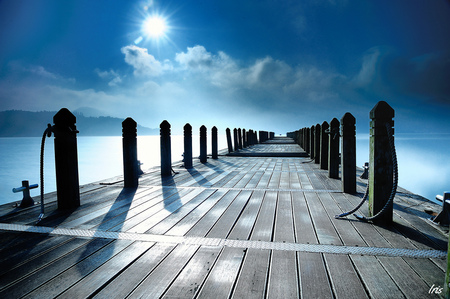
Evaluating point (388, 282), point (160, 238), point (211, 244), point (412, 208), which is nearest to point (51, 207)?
point (160, 238)

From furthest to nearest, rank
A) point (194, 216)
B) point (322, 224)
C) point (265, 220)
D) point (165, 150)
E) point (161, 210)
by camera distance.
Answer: point (165, 150) → point (161, 210) → point (194, 216) → point (265, 220) → point (322, 224)

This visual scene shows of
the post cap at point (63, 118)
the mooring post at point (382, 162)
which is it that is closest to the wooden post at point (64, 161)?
the post cap at point (63, 118)

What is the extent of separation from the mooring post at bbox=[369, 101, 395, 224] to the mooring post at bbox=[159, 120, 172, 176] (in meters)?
5.34

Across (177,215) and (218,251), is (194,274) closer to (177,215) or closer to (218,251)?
(218,251)

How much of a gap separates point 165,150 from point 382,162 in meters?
5.54

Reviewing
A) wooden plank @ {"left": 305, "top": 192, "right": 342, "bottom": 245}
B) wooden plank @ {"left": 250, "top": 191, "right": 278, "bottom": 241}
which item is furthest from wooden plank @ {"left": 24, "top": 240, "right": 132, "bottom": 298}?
wooden plank @ {"left": 305, "top": 192, "right": 342, "bottom": 245}

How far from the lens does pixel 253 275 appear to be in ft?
6.34

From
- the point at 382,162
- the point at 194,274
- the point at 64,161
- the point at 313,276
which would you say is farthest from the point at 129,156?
A: the point at 382,162

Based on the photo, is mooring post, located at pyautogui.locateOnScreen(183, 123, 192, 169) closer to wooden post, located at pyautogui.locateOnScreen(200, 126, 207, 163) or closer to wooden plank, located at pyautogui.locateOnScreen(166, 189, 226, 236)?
wooden post, located at pyautogui.locateOnScreen(200, 126, 207, 163)

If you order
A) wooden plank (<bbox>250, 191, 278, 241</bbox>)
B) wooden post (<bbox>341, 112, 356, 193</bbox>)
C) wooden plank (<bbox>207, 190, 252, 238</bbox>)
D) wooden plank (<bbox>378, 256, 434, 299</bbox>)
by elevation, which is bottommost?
wooden plank (<bbox>378, 256, 434, 299</bbox>)

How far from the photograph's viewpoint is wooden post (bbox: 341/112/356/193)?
4.79m

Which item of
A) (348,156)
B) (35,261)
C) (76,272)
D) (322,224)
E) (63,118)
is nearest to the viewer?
(76,272)

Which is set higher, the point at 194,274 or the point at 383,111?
the point at 383,111

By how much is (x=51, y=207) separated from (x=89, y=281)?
2.75m
